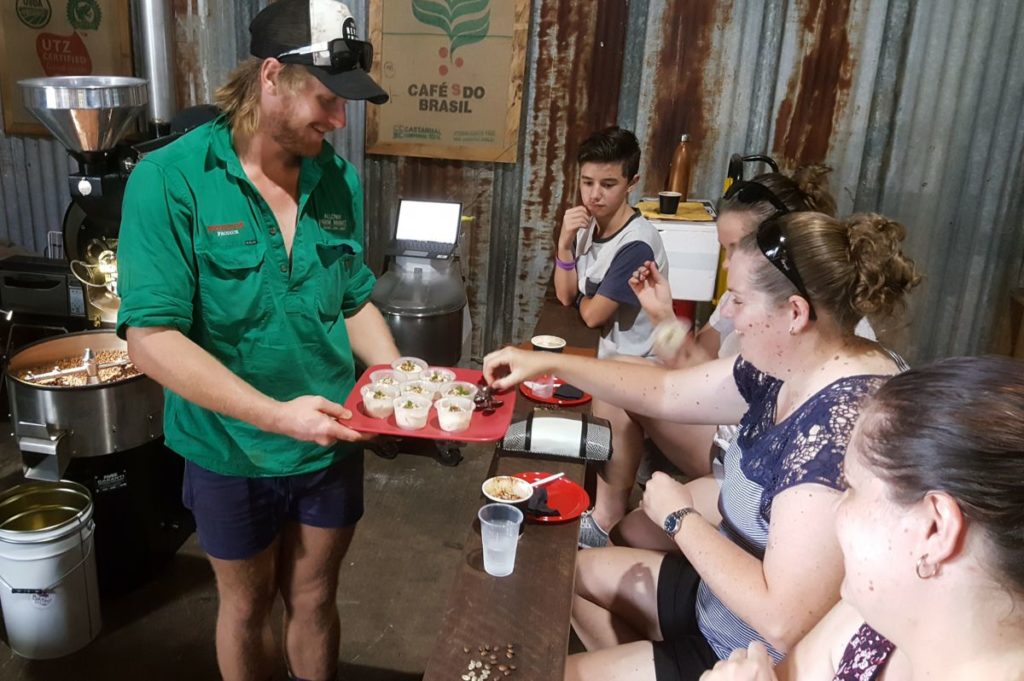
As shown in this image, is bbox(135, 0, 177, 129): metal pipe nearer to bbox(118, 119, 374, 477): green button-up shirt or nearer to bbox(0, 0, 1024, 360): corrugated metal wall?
bbox(0, 0, 1024, 360): corrugated metal wall

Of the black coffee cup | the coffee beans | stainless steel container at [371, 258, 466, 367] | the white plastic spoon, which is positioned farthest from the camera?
stainless steel container at [371, 258, 466, 367]

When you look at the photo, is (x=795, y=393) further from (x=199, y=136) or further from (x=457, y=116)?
(x=457, y=116)

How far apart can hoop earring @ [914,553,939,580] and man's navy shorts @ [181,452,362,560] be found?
61.7 inches

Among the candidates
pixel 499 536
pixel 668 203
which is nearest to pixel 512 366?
pixel 499 536

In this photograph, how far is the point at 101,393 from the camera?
2.76 metres

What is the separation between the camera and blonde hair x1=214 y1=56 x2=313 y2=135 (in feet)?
6.27

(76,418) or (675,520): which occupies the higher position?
(675,520)

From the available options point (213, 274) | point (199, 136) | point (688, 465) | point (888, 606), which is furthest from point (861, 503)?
point (688, 465)

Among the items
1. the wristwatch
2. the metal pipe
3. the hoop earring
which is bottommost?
the wristwatch

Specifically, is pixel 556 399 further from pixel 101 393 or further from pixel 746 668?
pixel 101 393

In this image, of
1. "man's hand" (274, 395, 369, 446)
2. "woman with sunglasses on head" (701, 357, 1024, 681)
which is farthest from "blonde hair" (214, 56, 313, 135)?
"woman with sunglasses on head" (701, 357, 1024, 681)

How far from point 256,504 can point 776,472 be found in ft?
4.45

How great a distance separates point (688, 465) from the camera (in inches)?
124

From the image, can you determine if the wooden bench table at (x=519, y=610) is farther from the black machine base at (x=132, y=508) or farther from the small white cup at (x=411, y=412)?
the black machine base at (x=132, y=508)
